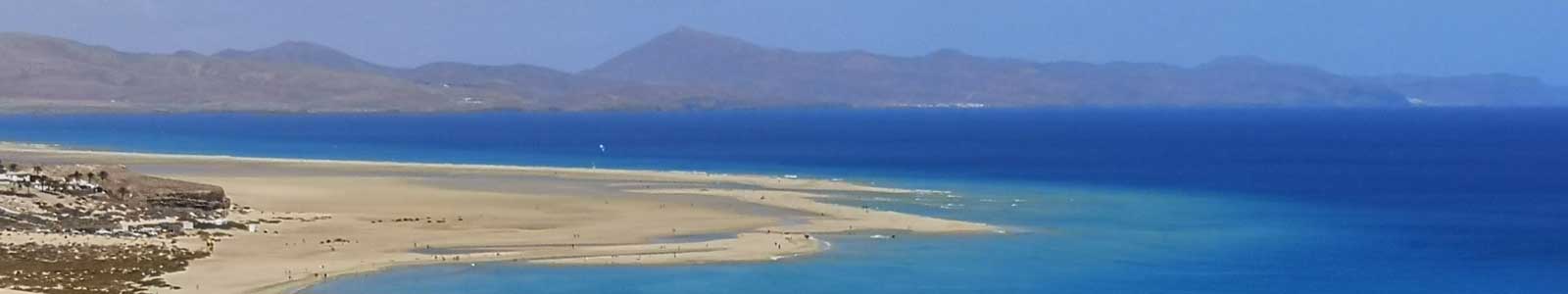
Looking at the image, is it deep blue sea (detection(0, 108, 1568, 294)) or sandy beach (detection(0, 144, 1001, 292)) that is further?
sandy beach (detection(0, 144, 1001, 292))

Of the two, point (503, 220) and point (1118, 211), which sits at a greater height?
point (1118, 211)

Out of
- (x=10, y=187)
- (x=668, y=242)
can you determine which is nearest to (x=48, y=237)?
(x=10, y=187)

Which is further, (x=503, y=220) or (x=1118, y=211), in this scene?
(x=1118, y=211)

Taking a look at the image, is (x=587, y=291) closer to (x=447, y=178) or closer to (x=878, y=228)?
(x=878, y=228)

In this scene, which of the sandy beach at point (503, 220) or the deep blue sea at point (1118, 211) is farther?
the sandy beach at point (503, 220)
